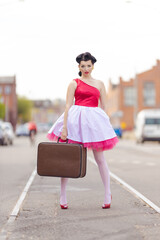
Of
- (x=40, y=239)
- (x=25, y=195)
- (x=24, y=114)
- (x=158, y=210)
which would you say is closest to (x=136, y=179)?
(x=25, y=195)

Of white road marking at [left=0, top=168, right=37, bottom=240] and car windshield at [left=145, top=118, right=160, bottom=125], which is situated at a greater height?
white road marking at [left=0, top=168, right=37, bottom=240]

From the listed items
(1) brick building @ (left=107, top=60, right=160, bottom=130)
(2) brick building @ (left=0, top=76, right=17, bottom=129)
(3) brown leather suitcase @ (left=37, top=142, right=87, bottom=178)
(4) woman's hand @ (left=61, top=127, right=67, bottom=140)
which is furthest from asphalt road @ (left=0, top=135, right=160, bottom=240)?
(2) brick building @ (left=0, top=76, right=17, bottom=129)

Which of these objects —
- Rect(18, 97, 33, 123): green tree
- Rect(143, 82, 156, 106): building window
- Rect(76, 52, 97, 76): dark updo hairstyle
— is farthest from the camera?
Rect(18, 97, 33, 123): green tree

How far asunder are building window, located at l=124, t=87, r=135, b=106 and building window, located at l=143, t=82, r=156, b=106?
2992 mm

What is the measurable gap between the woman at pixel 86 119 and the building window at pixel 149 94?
73.8 m

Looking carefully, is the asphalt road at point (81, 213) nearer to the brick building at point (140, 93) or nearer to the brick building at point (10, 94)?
the brick building at point (140, 93)

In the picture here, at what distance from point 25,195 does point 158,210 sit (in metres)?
2.38

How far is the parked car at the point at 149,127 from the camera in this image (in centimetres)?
3372

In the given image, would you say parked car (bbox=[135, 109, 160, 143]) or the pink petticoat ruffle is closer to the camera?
the pink petticoat ruffle

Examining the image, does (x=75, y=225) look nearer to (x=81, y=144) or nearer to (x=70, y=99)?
(x=81, y=144)

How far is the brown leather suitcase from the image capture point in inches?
234

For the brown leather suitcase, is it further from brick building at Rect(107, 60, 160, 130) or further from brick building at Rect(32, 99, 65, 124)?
brick building at Rect(32, 99, 65, 124)

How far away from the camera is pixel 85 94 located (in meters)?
6.27

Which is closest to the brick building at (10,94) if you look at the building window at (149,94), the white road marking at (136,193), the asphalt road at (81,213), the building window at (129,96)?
the building window at (129,96)
